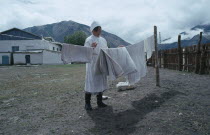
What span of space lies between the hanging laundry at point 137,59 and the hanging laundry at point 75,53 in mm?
1317

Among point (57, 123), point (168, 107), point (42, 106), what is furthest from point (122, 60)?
point (42, 106)

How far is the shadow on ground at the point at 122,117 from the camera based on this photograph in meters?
2.89

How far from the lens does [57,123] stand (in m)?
3.30

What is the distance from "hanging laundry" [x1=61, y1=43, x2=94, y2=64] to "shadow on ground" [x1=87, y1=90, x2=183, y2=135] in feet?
3.93

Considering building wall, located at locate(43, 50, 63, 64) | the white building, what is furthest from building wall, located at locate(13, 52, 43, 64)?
the white building

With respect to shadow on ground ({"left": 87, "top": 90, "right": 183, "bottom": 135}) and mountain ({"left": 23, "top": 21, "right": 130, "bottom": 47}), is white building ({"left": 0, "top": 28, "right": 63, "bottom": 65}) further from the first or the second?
mountain ({"left": 23, "top": 21, "right": 130, "bottom": 47})

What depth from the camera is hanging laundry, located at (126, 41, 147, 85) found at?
4.48m

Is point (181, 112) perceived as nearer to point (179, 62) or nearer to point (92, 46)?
point (92, 46)

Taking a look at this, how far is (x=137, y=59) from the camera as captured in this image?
191 inches

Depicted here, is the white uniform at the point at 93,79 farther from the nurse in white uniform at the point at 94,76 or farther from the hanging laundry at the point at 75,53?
the hanging laundry at the point at 75,53

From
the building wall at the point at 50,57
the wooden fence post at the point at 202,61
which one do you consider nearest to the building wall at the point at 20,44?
the building wall at the point at 50,57

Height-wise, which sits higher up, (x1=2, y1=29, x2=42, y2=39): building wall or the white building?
(x1=2, y1=29, x2=42, y2=39): building wall

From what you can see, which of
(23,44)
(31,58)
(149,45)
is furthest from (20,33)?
(149,45)

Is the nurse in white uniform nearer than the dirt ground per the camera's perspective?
No
